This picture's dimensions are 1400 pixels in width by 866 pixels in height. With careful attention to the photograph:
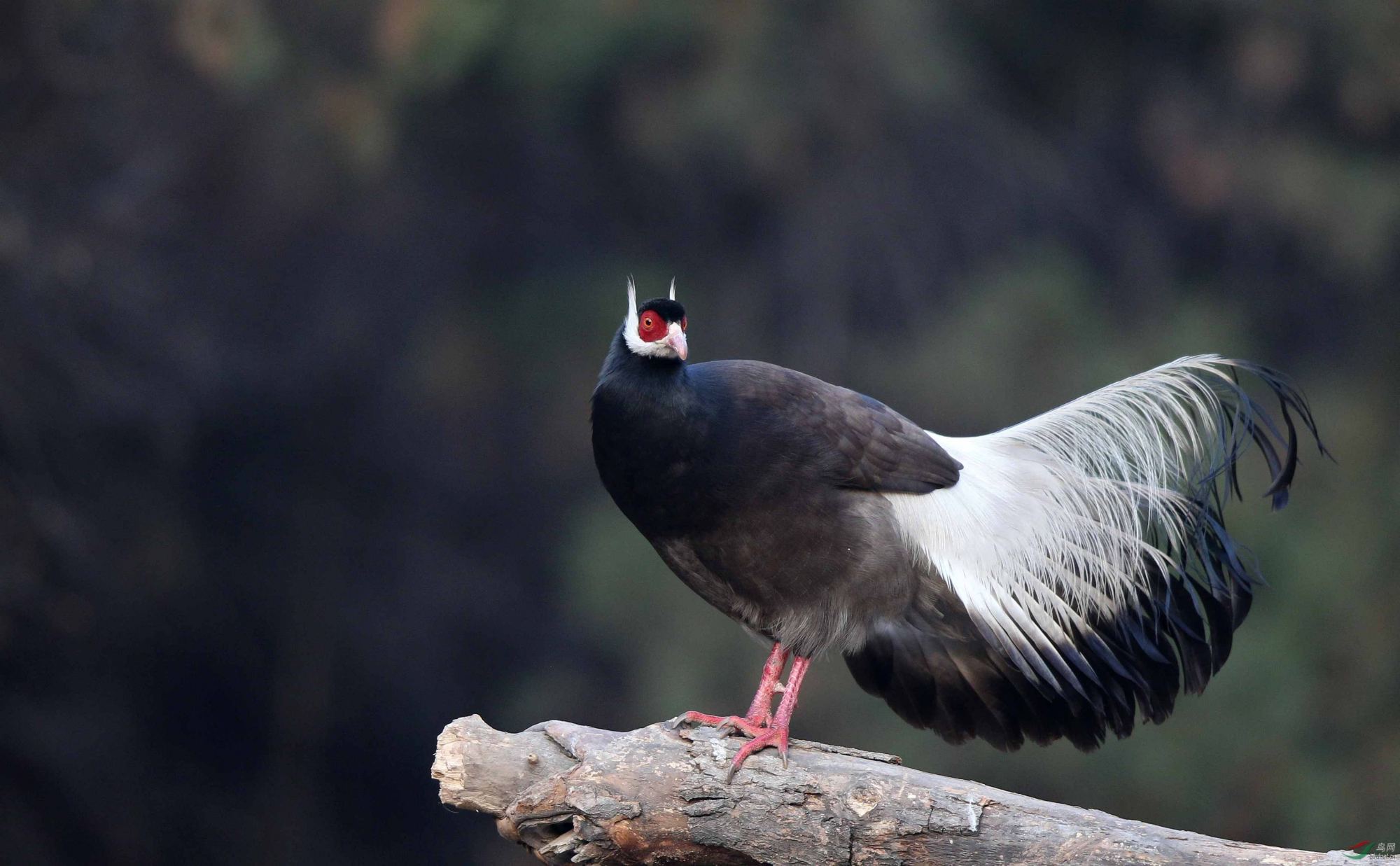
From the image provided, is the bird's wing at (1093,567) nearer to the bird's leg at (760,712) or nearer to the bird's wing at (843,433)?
the bird's wing at (843,433)

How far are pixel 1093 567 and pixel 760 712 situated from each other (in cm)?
93

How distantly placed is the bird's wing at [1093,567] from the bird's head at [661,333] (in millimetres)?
676

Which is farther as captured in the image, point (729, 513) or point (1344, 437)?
point (1344, 437)

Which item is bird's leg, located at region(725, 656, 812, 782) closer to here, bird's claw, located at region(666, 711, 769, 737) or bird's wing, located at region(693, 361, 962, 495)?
bird's claw, located at region(666, 711, 769, 737)

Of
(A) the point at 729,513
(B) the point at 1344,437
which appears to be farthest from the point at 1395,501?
(A) the point at 729,513

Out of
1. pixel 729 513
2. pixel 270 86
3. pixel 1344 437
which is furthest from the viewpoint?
pixel 1344 437

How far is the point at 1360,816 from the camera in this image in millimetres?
6965

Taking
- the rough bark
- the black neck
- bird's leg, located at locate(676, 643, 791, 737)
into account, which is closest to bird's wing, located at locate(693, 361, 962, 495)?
the black neck

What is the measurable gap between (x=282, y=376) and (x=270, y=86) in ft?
4.66

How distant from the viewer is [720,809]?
3.06 meters

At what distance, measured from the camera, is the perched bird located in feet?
11.3

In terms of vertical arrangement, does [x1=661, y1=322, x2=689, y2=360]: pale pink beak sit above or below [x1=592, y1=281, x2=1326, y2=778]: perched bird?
above

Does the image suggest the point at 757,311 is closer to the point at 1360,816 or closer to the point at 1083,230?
the point at 1083,230

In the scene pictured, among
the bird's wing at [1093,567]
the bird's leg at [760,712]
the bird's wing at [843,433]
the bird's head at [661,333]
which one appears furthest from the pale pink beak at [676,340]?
the bird's leg at [760,712]
